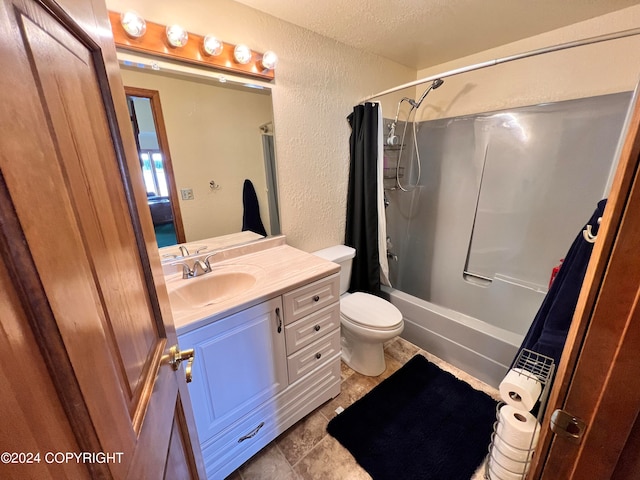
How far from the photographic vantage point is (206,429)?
3.59 feet

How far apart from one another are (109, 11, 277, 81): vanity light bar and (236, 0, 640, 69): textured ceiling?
281 mm

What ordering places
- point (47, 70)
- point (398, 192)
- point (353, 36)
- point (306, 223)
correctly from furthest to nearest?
point (398, 192)
point (306, 223)
point (353, 36)
point (47, 70)

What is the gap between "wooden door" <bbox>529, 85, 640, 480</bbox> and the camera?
1.38 feet

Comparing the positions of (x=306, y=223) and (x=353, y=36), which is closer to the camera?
(x=353, y=36)

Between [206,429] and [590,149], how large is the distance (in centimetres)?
265

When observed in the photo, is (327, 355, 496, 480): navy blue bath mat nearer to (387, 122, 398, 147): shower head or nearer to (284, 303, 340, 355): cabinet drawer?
(284, 303, 340, 355): cabinet drawer

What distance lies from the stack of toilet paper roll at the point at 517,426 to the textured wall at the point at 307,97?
1361mm

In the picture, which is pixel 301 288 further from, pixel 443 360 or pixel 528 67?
pixel 528 67

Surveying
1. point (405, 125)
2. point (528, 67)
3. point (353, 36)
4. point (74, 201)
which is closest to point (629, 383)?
point (74, 201)

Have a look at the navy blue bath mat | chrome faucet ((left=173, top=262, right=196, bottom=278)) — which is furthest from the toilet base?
chrome faucet ((left=173, top=262, right=196, bottom=278))

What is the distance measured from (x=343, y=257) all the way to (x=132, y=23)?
5.35ft

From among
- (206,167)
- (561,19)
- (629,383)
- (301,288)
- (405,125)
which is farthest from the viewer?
(405,125)

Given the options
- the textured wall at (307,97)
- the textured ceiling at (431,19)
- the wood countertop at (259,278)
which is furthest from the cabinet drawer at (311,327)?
the textured ceiling at (431,19)

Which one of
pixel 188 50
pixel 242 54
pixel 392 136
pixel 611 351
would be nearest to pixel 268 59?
pixel 242 54
